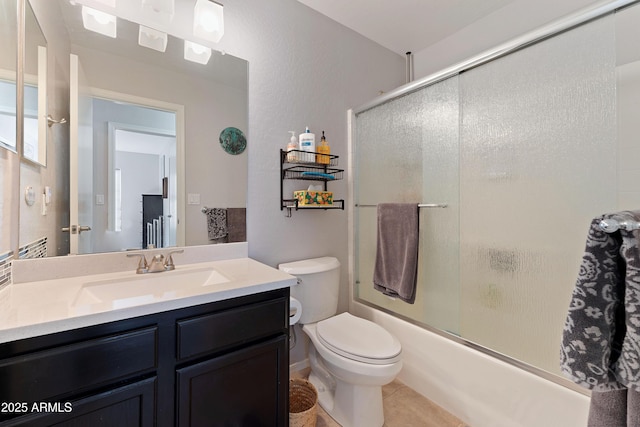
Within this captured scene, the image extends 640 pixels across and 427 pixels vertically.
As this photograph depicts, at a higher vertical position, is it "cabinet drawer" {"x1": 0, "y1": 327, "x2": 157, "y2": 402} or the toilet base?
"cabinet drawer" {"x1": 0, "y1": 327, "x2": 157, "y2": 402}

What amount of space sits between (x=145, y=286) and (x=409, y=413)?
1432mm

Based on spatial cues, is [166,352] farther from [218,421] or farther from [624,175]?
[624,175]

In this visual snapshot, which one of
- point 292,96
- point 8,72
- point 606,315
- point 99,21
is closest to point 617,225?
point 606,315

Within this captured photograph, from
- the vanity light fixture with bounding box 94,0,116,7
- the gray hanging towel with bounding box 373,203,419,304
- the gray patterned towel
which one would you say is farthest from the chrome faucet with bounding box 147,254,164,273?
the gray patterned towel

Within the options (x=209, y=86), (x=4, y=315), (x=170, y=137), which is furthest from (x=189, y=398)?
(x=209, y=86)

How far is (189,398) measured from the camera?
34.4 inches

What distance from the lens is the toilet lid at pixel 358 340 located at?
1238 mm

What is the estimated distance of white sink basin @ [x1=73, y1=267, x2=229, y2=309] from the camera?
2.87 ft

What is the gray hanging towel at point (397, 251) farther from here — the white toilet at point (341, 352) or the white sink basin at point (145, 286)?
the white sink basin at point (145, 286)

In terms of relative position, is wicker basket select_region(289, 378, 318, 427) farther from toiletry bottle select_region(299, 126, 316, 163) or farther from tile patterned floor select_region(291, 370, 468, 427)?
toiletry bottle select_region(299, 126, 316, 163)

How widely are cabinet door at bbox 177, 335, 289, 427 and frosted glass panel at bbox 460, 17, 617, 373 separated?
1.01m

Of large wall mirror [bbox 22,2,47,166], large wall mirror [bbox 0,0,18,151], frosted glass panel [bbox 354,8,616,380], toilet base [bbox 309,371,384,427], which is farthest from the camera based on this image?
toilet base [bbox 309,371,384,427]

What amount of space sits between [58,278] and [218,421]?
2.67ft

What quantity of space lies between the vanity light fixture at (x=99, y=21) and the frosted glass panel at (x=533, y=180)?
1.68 m
